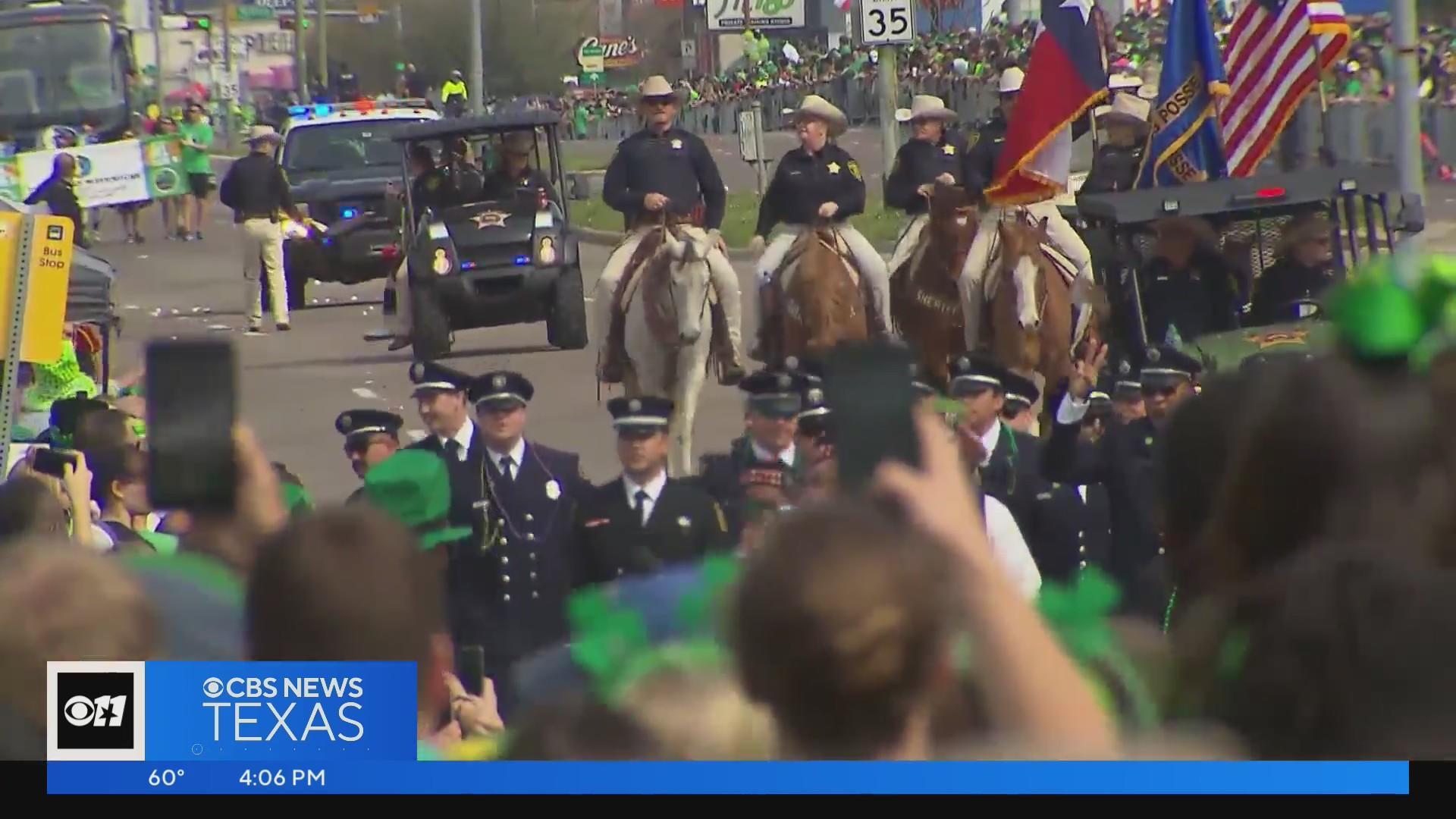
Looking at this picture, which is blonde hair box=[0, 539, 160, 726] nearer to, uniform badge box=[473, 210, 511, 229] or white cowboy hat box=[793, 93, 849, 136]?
white cowboy hat box=[793, 93, 849, 136]

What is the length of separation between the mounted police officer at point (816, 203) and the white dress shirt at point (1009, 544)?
724 centimetres

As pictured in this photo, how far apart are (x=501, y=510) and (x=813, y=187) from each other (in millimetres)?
6557

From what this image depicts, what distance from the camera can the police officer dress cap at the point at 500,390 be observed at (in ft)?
26.8

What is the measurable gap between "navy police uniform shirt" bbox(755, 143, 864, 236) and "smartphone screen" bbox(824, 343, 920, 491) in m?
10.5

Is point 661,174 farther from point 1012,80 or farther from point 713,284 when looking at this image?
point 1012,80

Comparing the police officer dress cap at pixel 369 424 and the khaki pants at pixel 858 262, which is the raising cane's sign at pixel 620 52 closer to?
the khaki pants at pixel 858 262

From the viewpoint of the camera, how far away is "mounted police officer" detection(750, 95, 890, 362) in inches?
533

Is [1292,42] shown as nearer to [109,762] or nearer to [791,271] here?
[791,271]

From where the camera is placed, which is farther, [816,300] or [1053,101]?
[1053,101]

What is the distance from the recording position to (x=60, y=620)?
3301 mm

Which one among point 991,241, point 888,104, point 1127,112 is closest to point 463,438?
point 991,241

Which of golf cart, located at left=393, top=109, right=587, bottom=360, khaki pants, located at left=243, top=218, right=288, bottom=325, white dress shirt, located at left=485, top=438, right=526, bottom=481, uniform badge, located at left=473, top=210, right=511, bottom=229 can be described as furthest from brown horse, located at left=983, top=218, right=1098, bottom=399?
khaki pants, located at left=243, top=218, right=288, bottom=325

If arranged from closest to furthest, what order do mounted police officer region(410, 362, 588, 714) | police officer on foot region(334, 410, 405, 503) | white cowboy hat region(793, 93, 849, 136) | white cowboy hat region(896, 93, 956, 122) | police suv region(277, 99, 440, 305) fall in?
mounted police officer region(410, 362, 588, 714) < police officer on foot region(334, 410, 405, 503) < white cowboy hat region(793, 93, 849, 136) < white cowboy hat region(896, 93, 956, 122) < police suv region(277, 99, 440, 305)

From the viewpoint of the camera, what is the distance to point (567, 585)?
288 inches
